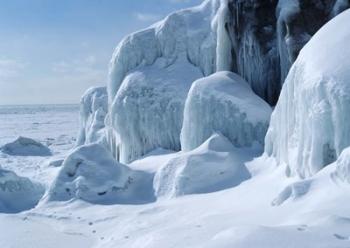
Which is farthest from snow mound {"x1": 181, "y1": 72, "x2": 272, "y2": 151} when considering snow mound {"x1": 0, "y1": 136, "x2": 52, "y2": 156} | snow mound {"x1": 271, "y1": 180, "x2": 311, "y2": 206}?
snow mound {"x1": 0, "y1": 136, "x2": 52, "y2": 156}

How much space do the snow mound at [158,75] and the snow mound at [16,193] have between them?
13.3ft

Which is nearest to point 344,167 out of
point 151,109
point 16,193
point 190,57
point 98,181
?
point 98,181

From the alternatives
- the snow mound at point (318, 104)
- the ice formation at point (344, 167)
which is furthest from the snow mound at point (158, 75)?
the ice formation at point (344, 167)

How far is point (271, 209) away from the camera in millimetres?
6758

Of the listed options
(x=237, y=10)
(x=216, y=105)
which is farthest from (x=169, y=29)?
(x=216, y=105)

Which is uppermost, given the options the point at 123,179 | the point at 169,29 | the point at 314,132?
the point at 169,29

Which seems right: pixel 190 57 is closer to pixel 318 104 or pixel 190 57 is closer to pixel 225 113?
pixel 225 113

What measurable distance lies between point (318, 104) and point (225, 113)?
195 inches

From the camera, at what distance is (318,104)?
773 centimetres

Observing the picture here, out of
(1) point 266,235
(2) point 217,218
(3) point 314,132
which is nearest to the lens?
(1) point 266,235

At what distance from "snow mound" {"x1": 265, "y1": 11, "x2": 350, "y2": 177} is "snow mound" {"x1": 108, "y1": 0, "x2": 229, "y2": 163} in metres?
6.49

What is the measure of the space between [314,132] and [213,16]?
11.5 m

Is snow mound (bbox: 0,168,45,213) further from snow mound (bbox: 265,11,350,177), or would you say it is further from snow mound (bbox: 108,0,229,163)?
snow mound (bbox: 265,11,350,177)

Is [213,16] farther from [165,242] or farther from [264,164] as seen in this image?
[165,242]
